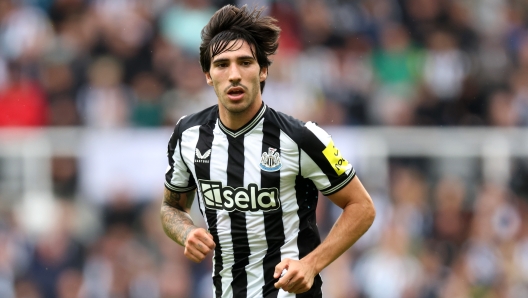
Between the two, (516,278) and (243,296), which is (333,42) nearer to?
(516,278)

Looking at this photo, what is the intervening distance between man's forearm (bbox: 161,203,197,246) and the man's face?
677 mm

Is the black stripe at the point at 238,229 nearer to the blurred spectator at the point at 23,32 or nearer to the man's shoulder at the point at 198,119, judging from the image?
the man's shoulder at the point at 198,119

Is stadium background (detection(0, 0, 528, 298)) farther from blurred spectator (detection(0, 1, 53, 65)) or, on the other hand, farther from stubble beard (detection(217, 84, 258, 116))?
stubble beard (detection(217, 84, 258, 116))

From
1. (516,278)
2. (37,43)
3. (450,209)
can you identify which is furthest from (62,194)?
(516,278)

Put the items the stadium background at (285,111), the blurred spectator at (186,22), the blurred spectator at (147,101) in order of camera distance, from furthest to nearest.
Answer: the blurred spectator at (186,22) < the blurred spectator at (147,101) < the stadium background at (285,111)

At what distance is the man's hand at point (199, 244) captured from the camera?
4.46 metres

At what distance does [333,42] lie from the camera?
11953 millimetres

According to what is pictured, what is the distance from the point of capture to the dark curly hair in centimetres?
479

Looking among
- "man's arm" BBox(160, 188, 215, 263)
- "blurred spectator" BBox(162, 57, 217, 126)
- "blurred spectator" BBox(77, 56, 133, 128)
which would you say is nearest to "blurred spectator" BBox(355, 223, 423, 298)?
"blurred spectator" BBox(162, 57, 217, 126)

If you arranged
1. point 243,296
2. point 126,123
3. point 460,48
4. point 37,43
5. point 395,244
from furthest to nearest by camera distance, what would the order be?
point 460,48
point 37,43
point 126,123
point 395,244
point 243,296

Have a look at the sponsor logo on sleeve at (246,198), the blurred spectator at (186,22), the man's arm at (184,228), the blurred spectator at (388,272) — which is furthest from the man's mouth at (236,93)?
the blurred spectator at (186,22)

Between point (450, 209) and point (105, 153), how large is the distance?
395 cm

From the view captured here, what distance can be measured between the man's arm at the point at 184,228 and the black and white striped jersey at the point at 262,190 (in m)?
0.15

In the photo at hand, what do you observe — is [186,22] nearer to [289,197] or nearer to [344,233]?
[289,197]
